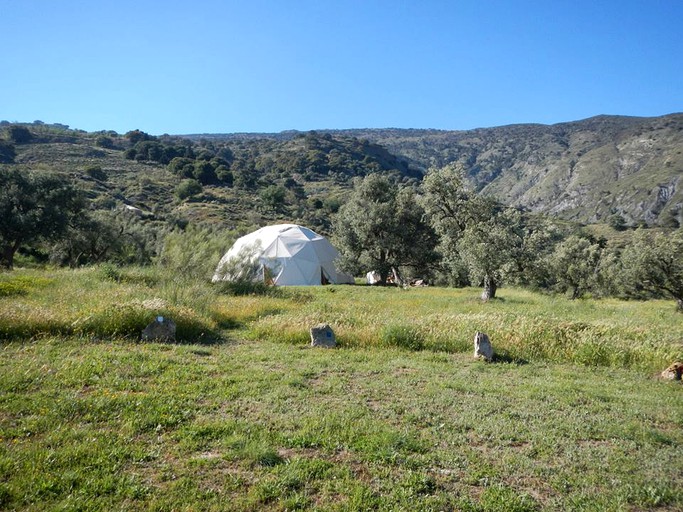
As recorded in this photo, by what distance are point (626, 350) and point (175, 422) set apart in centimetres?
909

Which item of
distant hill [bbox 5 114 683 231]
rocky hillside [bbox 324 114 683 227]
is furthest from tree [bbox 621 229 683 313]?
rocky hillside [bbox 324 114 683 227]

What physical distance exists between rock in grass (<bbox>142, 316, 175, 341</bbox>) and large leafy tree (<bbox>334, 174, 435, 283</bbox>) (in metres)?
20.2

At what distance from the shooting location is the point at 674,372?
7465 mm

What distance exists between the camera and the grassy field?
3461 mm

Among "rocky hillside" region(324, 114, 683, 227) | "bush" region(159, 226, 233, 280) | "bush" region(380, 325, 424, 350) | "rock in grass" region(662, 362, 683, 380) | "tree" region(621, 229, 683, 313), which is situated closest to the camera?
"rock in grass" region(662, 362, 683, 380)

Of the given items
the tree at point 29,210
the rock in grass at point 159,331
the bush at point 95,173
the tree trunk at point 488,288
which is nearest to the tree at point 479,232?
the tree trunk at point 488,288

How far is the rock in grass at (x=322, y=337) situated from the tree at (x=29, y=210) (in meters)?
22.8

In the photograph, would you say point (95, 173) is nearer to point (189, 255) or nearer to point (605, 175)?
point (189, 255)

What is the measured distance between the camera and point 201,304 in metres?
11.9

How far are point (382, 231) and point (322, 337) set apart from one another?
2036 centimetres

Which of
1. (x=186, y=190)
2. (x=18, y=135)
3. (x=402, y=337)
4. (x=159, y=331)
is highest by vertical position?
(x=18, y=135)

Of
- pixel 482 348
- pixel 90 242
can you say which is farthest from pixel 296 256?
pixel 482 348

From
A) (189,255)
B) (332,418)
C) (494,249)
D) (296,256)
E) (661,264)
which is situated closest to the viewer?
(332,418)

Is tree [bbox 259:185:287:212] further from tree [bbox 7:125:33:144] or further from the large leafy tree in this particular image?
tree [bbox 7:125:33:144]
